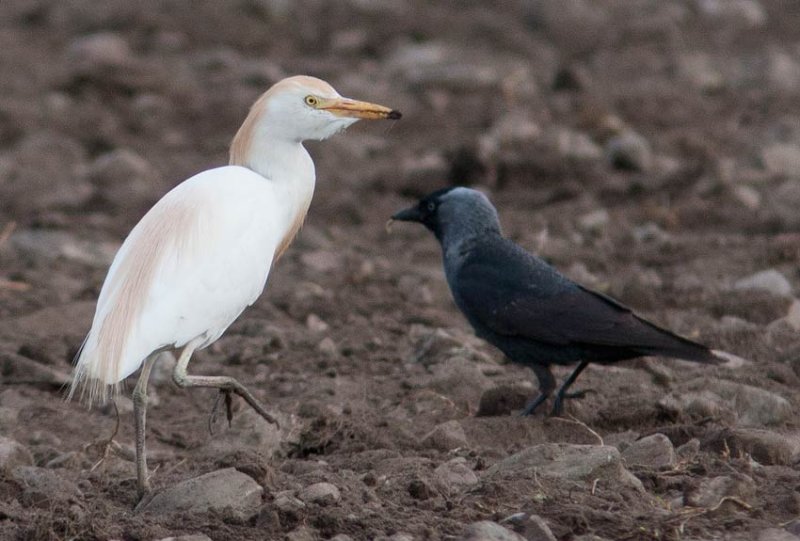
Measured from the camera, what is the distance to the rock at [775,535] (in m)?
5.14

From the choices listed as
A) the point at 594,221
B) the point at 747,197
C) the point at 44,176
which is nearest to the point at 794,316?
the point at 594,221

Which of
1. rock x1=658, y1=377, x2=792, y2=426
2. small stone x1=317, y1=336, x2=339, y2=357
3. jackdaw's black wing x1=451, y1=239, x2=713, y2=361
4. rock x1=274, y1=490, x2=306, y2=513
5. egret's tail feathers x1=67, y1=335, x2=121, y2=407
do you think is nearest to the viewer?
rock x1=274, y1=490, x2=306, y2=513

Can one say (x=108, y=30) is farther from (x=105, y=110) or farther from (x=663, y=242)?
(x=663, y=242)

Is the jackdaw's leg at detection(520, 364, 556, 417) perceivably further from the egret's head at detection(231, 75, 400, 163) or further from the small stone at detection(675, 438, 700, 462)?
the egret's head at detection(231, 75, 400, 163)

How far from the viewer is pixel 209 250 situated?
636 centimetres

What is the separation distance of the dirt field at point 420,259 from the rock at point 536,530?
0.16ft

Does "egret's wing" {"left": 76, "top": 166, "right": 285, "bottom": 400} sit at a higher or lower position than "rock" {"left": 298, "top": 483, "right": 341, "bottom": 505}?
higher

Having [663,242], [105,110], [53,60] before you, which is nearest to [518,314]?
[663,242]

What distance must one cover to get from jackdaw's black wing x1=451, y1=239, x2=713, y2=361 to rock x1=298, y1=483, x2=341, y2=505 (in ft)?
6.51

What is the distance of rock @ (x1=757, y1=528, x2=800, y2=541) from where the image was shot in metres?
5.14

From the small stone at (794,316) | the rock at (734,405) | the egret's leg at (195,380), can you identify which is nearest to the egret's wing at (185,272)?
the egret's leg at (195,380)

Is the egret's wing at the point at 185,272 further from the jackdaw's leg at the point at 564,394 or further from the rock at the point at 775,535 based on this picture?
the rock at the point at 775,535

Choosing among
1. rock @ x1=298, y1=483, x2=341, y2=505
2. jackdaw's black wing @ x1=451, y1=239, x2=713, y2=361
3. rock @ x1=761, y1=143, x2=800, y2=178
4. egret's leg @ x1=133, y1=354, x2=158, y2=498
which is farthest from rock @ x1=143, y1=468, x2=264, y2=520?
rock @ x1=761, y1=143, x2=800, y2=178

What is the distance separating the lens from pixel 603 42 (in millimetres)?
19219
